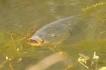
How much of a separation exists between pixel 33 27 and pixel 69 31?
396mm

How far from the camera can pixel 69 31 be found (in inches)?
124

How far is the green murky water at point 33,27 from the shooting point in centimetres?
272

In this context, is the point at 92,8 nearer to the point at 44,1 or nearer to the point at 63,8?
the point at 63,8

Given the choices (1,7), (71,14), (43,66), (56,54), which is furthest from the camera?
(1,7)

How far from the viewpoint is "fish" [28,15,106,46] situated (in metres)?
2.96

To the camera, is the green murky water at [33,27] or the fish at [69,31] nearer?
the green murky water at [33,27]

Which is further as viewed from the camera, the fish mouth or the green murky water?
the fish mouth

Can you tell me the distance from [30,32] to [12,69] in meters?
0.65

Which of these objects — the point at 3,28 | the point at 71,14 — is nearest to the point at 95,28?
the point at 71,14

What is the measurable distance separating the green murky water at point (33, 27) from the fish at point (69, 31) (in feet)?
0.28

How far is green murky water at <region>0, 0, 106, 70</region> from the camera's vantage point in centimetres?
272

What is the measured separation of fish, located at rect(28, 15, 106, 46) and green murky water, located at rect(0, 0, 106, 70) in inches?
3.3

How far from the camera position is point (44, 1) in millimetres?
4008

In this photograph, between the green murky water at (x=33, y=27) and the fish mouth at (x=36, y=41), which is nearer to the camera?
the green murky water at (x=33, y=27)
